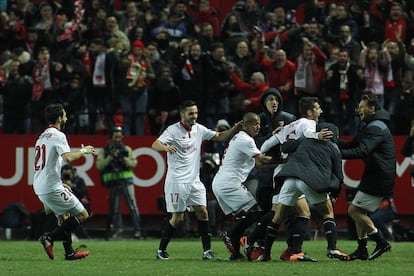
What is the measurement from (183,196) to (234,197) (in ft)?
2.70

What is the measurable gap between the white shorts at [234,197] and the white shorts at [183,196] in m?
0.35

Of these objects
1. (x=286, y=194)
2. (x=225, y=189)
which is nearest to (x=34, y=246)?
(x=225, y=189)

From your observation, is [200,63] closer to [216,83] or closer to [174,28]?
[216,83]

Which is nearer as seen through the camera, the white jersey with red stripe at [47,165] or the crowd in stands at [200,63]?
the white jersey with red stripe at [47,165]

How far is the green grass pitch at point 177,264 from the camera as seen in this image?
47.9 feet

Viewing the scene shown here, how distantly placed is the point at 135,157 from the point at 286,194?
975cm

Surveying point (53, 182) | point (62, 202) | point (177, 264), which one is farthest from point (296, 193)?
point (53, 182)

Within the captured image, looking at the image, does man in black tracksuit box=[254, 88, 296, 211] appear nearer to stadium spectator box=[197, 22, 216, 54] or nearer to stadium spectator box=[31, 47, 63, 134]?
stadium spectator box=[197, 22, 216, 54]

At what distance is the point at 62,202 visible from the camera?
55.9 ft

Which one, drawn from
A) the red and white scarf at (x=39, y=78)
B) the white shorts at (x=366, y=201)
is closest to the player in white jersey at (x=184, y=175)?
the white shorts at (x=366, y=201)

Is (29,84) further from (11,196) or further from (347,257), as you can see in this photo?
(347,257)

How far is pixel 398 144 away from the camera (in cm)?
2512

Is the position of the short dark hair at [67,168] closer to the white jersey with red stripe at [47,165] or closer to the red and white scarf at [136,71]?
the red and white scarf at [136,71]

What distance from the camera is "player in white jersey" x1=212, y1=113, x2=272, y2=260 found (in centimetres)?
Answer: 1688
